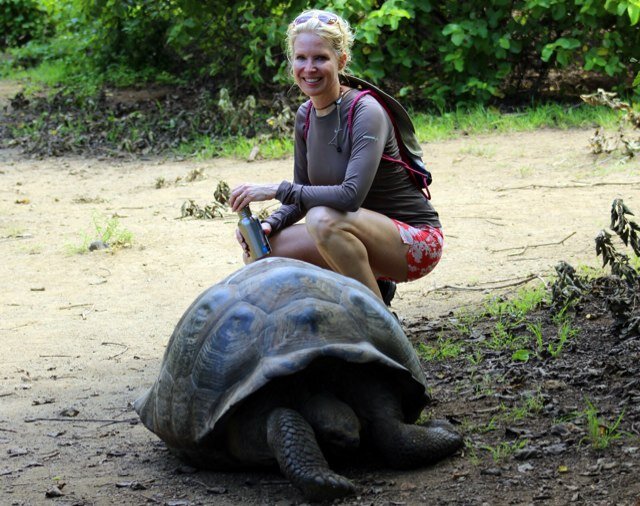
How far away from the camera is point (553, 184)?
313 inches

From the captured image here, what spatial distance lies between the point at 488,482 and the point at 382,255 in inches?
61.5

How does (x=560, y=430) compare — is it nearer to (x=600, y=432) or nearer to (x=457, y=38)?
Answer: (x=600, y=432)

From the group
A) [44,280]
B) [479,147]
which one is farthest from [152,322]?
[479,147]

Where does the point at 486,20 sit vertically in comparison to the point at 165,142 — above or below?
above

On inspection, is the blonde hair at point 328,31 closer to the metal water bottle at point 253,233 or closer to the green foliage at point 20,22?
the metal water bottle at point 253,233

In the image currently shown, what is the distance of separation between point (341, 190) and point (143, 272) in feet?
9.04

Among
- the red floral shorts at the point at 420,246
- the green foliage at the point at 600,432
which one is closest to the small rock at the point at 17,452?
the red floral shorts at the point at 420,246

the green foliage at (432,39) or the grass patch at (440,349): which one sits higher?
the green foliage at (432,39)

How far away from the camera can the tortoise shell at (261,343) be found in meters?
3.29

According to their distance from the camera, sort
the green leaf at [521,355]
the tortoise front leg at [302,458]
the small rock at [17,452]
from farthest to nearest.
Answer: the green leaf at [521,355], the small rock at [17,452], the tortoise front leg at [302,458]

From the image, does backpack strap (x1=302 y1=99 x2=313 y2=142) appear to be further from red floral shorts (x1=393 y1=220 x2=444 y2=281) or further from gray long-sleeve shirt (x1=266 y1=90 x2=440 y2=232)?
red floral shorts (x1=393 y1=220 x2=444 y2=281)

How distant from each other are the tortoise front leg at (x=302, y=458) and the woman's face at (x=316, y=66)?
175cm

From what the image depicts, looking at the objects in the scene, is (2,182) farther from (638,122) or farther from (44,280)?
(638,122)

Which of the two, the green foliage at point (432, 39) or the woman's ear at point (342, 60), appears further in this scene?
the green foliage at point (432, 39)
